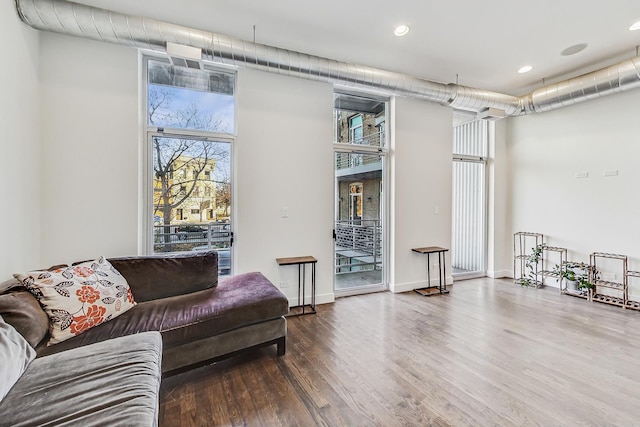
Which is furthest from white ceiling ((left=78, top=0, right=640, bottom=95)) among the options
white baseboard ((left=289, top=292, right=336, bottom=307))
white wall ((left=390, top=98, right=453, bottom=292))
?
white baseboard ((left=289, top=292, right=336, bottom=307))

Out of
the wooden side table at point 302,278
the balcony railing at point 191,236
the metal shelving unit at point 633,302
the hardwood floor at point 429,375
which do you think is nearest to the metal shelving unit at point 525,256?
the metal shelving unit at point 633,302

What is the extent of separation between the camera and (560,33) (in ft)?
9.72

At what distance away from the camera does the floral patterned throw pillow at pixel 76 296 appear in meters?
1.79

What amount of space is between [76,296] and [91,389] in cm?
93

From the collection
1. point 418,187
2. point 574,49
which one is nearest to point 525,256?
point 418,187

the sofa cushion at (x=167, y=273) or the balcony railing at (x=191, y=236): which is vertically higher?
the balcony railing at (x=191, y=236)

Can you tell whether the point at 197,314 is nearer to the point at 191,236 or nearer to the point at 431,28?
the point at 191,236

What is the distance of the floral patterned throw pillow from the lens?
179 centimetres

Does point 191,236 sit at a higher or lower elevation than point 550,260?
higher

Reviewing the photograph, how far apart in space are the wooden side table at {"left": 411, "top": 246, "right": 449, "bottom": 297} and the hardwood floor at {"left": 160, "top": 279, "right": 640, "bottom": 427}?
80 cm

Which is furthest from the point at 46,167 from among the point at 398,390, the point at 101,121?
the point at 398,390

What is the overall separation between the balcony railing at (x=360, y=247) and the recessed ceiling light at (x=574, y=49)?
310 centimetres

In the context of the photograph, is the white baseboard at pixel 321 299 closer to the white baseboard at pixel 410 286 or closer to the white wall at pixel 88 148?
the white baseboard at pixel 410 286

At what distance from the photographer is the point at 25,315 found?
1.64 metres
